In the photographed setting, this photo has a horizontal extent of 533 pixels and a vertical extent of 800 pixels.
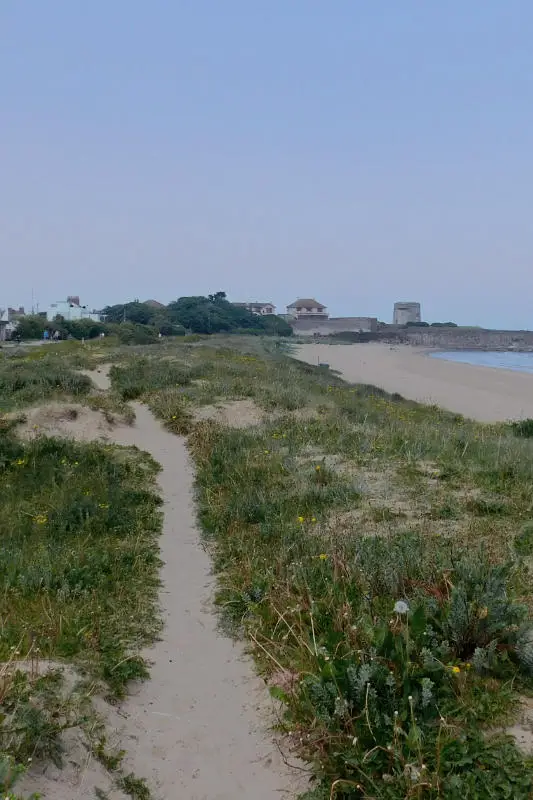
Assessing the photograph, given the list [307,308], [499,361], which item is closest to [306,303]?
[307,308]

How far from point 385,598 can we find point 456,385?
40.8 metres

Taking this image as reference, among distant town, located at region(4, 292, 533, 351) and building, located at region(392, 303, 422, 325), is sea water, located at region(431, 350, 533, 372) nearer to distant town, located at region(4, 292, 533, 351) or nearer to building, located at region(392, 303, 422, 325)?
distant town, located at region(4, 292, 533, 351)

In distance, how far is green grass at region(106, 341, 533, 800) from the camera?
3.64m

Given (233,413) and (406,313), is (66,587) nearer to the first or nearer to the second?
(233,413)

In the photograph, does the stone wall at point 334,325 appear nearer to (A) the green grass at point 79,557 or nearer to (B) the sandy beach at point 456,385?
(B) the sandy beach at point 456,385

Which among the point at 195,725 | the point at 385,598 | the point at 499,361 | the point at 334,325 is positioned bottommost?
the point at 195,725

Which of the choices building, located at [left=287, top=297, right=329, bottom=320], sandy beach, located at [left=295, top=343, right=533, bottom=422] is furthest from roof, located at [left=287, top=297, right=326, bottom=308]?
sandy beach, located at [left=295, top=343, right=533, bottom=422]

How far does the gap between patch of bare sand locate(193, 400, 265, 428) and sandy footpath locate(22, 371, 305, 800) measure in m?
8.47

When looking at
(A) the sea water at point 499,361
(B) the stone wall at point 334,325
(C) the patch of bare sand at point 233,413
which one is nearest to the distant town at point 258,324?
(B) the stone wall at point 334,325

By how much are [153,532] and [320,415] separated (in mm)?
7697

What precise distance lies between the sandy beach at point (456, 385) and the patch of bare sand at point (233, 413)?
1378cm

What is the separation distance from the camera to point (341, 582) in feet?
19.3

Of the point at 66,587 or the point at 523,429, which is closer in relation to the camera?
the point at 66,587

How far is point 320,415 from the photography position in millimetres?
15234
